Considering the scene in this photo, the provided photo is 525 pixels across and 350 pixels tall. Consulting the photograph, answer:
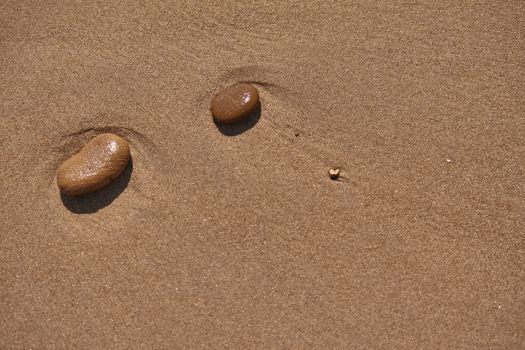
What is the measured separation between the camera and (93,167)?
2459 millimetres

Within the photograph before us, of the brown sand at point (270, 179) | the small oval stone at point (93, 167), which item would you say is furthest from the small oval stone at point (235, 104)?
the small oval stone at point (93, 167)

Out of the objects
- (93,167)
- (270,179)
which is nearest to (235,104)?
(270,179)

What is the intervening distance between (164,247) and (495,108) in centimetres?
199

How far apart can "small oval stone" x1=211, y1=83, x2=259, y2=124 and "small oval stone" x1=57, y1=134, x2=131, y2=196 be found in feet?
1.83

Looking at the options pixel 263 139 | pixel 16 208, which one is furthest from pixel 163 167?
pixel 16 208

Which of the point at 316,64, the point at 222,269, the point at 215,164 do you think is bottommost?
the point at 222,269

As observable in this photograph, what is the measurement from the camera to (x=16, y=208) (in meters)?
2.54

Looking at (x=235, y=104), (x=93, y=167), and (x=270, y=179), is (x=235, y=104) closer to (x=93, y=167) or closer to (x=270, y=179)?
(x=270, y=179)

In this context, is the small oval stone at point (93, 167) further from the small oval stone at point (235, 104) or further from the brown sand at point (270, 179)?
the small oval stone at point (235, 104)

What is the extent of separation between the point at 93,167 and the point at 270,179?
0.96 m

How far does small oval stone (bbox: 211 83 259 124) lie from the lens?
2512 mm

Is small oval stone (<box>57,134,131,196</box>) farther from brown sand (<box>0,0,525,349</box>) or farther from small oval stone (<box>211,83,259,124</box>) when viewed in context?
small oval stone (<box>211,83,259,124</box>)

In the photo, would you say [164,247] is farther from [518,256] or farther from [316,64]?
[518,256]

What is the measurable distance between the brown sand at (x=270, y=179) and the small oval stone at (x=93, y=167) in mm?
91
